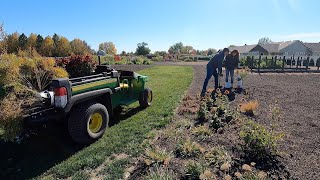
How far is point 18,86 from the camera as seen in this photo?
5027 millimetres

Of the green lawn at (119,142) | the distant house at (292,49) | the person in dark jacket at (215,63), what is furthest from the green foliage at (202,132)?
the distant house at (292,49)

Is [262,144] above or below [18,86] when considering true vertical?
below

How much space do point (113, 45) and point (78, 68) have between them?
3437 inches

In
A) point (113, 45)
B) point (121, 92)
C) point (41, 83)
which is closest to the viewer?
point (41, 83)

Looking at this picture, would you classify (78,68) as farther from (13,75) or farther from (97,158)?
(97,158)

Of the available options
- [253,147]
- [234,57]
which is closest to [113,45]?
[234,57]

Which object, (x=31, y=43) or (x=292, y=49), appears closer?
(x=31, y=43)

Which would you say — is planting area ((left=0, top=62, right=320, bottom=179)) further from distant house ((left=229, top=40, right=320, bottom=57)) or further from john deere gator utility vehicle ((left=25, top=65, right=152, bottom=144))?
distant house ((left=229, top=40, right=320, bottom=57))

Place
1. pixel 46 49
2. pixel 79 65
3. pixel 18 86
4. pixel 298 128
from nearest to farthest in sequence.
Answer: pixel 18 86 < pixel 298 128 < pixel 79 65 < pixel 46 49

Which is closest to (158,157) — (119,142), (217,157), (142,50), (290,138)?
(217,157)

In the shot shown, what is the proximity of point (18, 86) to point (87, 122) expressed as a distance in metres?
1.42

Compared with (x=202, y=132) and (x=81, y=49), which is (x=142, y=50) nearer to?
(x=81, y=49)

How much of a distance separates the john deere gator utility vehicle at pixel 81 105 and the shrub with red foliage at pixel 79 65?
1.15m

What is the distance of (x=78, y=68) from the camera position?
7.48 meters
